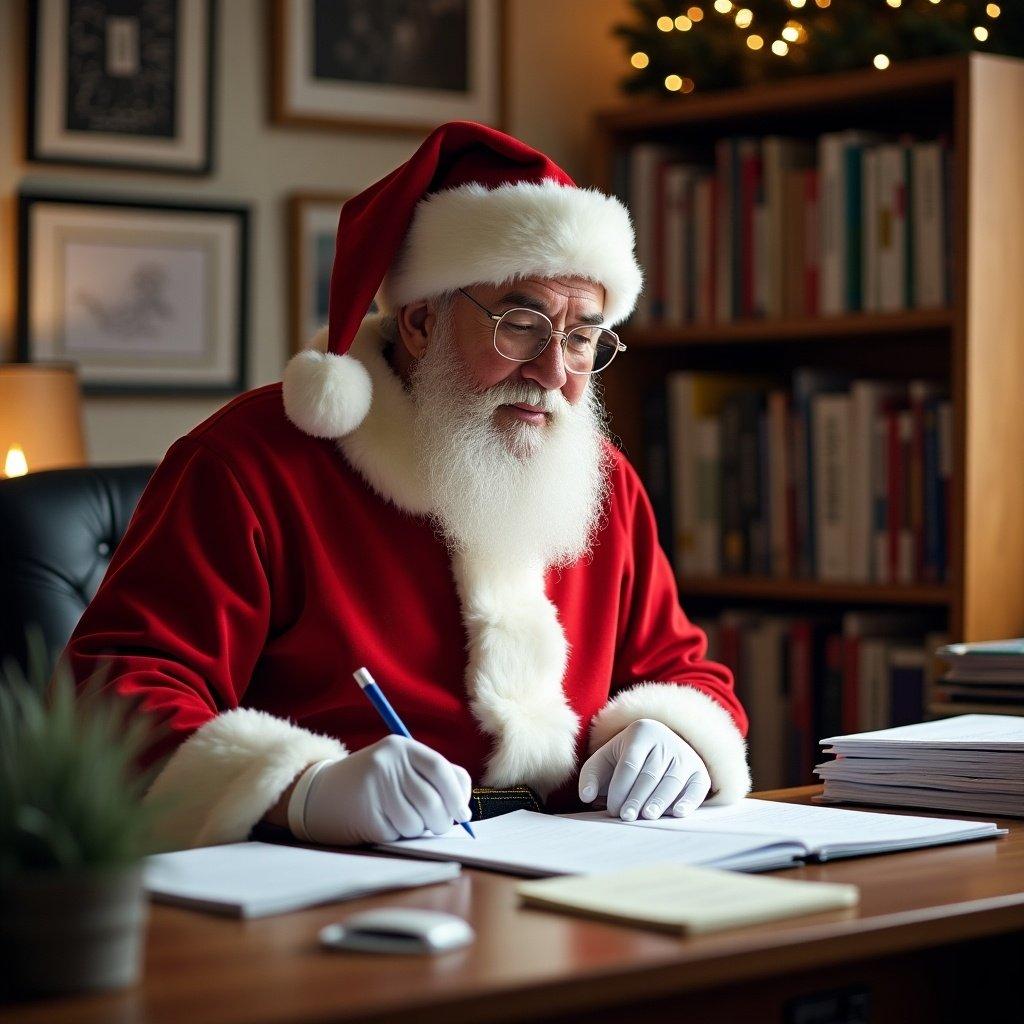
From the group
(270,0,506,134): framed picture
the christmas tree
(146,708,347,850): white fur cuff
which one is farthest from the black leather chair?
the christmas tree

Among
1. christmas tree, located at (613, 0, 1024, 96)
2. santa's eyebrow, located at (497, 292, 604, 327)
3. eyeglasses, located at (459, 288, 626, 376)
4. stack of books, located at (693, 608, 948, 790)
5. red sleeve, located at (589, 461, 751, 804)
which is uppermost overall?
christmas tree, located at (613, 0, 1024, 96)

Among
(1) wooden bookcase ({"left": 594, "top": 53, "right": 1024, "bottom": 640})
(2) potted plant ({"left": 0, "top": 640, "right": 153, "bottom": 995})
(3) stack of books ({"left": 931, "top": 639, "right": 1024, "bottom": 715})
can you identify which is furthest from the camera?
(1) wooden bookcase ({"left": 594, "top": 53, "right": 1024, "bottom": 640})

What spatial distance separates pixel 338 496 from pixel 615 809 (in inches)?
20.3

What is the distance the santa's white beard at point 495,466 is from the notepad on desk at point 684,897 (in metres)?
0.73

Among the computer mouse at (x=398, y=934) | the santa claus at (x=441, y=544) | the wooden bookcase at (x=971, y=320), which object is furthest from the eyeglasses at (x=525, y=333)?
the wooden bookcase at (x=971, y=320)

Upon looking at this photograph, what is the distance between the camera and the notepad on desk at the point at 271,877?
3.92 ft

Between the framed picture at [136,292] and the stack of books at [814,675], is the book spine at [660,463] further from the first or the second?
the framed picture at [136,292]

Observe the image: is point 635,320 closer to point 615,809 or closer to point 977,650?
point 977,650

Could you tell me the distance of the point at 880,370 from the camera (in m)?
3.48

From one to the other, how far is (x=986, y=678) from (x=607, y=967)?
117cm

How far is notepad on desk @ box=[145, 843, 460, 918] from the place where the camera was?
1.19m

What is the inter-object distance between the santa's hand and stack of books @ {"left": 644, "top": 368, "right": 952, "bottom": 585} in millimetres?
1455

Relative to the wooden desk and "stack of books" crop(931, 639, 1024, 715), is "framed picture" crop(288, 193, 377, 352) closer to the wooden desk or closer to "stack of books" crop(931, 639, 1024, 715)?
"stack of books" crop(931, 639, 1024, 715)

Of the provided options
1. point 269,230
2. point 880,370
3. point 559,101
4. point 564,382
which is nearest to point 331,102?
point 269,230
